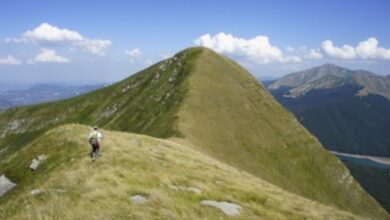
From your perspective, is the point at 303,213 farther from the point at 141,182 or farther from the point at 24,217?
the point at 24,217

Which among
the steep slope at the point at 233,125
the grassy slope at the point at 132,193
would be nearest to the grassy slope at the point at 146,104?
the steep slope at the point at 233,125

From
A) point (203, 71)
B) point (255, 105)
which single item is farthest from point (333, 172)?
point (203, 71)

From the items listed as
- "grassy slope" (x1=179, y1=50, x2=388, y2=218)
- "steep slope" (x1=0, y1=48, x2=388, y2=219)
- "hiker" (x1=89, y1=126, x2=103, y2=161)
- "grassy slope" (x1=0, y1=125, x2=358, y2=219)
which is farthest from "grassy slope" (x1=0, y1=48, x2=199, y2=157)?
"grassy slope" (x1=0, y1=125, x2=358, y2=219)

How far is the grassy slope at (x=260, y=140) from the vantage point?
109000 mm

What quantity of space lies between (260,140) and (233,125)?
10002 millimetres

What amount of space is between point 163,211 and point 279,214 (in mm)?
6975

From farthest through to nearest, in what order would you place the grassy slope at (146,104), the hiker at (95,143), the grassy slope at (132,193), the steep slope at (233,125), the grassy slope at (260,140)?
the grassy slope at (146,104)
the steep slope at (233,125)
the grassy slope at (260,140)
the hiker at (95,143)
the grassy slope at (132,193)

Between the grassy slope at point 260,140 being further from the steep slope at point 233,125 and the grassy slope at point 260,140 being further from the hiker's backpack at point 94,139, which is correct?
the hiker's backpack at point 94,139

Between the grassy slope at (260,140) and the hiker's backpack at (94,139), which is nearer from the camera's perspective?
the hiker's backpack at (94,139)

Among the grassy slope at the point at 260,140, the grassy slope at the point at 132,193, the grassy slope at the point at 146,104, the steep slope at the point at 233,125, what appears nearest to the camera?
the grassy slope at the point at 132,193

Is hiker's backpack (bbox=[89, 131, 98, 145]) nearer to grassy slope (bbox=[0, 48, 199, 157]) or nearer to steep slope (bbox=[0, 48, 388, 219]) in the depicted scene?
steep slope (bbox=[0, 48, 388, 219])

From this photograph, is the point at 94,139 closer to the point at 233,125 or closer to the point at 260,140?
the point at 233,125

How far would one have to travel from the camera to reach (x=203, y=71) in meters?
161

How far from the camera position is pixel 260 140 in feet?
420
